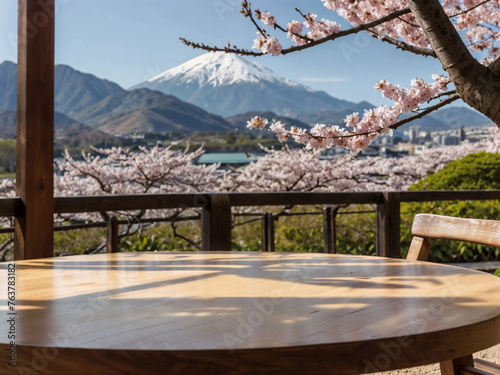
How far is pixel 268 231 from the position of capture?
4.67 metres

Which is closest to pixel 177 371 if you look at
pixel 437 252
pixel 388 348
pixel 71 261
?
pixel 388 348

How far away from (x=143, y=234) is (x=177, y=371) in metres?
5.91

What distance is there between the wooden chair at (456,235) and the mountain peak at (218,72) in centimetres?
1215

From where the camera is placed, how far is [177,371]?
0.68 m

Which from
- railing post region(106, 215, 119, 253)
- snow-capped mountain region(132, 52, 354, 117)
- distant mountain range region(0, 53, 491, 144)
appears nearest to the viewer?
railing post region(106, 215, 119, 253)

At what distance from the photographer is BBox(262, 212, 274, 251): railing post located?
15.1 ft

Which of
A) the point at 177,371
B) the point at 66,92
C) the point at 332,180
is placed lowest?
the point at 177,371

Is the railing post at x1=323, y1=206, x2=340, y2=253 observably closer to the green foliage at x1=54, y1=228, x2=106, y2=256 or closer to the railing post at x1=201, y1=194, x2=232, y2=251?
the railing post at x1=201, y1=194, x2=232, y2=251

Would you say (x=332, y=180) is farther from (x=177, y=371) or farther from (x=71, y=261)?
(x=177, y=371)

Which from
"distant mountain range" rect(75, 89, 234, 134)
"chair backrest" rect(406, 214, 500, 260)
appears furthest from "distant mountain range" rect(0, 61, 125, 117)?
"chair backrest" rect(406, 214, 500, 260)

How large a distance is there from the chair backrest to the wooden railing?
1288 millimetres

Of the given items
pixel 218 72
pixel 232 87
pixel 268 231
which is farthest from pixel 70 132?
pixel 232 87

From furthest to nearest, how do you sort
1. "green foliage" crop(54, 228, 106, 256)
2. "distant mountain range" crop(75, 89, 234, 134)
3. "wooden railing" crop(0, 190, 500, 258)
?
"distant mountain range" crop(75, 89, 234, 134) → "green foliage" crop(54, 228, 106, 256) → "wooden railing" crop(0, 190, 500, 258)

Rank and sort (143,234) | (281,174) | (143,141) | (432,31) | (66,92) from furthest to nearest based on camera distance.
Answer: (66,92) < (143,141) < (281,174) < (143,234) < (432,31)
